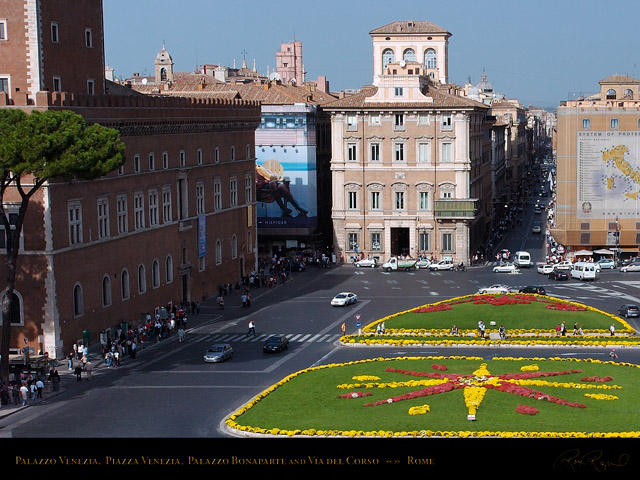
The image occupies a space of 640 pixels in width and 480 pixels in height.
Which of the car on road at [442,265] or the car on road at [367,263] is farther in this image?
the car on road at [367,263]

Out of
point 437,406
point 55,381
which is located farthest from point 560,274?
point 55,381

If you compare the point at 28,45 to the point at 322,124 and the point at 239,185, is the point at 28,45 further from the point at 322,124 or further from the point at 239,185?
the point at 322,124

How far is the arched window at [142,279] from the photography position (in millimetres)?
70600

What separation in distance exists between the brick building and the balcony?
2177cm

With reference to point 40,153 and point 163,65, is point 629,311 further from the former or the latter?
point 163,65

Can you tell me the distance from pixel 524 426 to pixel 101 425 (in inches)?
639

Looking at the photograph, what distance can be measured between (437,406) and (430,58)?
123 metres

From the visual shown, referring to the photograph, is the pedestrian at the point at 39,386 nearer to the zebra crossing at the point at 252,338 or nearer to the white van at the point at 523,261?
the zebra crossing at the point at 252,338

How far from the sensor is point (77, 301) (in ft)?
199

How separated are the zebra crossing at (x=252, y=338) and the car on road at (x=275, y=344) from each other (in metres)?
3.26

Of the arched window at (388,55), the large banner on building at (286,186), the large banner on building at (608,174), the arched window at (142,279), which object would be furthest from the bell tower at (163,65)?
the arched window at (142,279)

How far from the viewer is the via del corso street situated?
43.0m
